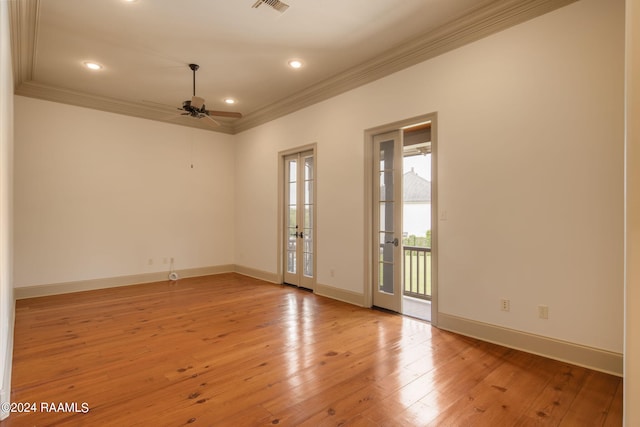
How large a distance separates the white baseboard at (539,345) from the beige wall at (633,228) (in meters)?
1.44

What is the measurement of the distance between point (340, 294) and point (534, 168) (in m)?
3.03

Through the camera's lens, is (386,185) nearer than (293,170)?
Yes

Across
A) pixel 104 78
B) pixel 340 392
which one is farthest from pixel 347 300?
pixel 104 78

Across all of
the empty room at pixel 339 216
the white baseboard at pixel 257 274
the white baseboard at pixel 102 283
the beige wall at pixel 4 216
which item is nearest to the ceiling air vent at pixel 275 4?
the empty room at pixel 339 216

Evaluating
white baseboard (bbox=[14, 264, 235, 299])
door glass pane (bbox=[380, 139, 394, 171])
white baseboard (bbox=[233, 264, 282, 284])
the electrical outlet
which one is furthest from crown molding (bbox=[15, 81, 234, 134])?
the electrical outlet

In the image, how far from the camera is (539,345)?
295cm

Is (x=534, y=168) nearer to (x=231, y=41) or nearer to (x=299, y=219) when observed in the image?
(x=231, y=41)

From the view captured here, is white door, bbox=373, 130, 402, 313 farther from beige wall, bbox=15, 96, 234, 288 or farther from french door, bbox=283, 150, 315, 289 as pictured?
beige wall, bbox=15, 96, 234, 288

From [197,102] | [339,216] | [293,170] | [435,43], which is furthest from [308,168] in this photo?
[435,43]

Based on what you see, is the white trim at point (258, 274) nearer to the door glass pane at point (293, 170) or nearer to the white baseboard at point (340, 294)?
the white baseboard at point (340, 294)

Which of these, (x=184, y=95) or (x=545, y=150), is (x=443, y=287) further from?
(x=184, y=95)

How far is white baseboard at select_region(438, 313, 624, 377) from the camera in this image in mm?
2612

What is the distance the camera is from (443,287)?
11.9 ft

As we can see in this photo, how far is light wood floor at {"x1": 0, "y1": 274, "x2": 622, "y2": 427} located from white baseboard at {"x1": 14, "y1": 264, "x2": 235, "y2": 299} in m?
1.17
